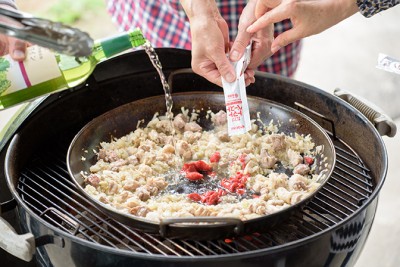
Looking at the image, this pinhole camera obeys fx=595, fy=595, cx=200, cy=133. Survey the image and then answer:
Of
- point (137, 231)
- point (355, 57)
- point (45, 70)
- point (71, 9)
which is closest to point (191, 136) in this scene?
point (137, 231)

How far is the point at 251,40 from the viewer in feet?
7.72

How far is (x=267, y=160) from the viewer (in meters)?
2.31

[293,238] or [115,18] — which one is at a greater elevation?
[115,18]

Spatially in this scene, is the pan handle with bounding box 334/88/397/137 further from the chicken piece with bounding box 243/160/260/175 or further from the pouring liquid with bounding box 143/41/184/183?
the pouring liquid with bounding box 143/41/184/183

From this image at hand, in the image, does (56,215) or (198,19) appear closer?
(56,215)

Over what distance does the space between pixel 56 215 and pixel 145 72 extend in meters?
0.87

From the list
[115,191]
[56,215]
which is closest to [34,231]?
[56,215]

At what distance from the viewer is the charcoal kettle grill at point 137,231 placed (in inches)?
69.9

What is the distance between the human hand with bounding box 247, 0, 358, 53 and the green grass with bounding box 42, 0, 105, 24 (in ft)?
12.1

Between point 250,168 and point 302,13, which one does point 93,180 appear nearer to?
point 250,168

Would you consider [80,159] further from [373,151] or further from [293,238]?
[373,151]

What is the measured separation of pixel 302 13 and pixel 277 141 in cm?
51

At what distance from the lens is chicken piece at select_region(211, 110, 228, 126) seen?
8.37 feet

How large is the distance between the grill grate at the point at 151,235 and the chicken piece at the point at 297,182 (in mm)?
63
